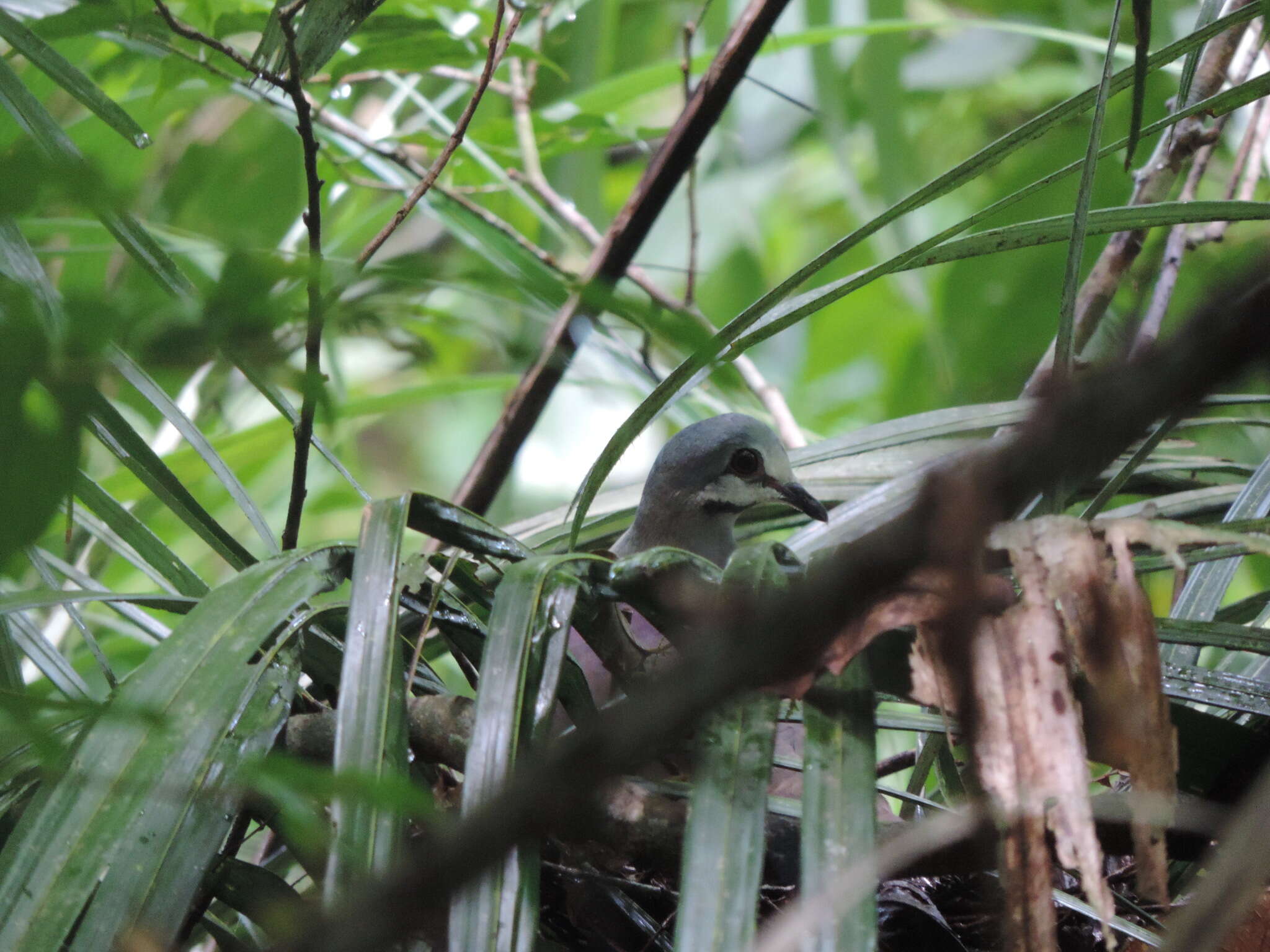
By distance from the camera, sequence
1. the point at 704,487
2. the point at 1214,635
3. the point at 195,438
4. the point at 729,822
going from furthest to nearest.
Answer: the point at 704,487 → the point at 195,438 → the point at 1214,635 → the point at 729,822

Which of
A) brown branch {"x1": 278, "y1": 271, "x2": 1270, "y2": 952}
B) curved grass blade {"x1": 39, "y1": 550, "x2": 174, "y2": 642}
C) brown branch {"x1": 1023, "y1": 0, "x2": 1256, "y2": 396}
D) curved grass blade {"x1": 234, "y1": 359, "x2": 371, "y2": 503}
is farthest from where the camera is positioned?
brown branch {"x1": 1023, "y1": 0, "x2": 1256, "y2": 396}

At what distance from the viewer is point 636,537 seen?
1691 mm

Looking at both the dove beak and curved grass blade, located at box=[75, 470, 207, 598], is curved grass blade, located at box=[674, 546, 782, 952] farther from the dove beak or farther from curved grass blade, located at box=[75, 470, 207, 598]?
the dove beak

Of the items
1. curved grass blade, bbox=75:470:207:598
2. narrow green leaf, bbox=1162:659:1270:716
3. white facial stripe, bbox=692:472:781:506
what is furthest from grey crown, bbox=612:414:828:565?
narrow green leaf, bbox=1162:659:1270:716

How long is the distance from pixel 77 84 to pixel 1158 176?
4.06 ft

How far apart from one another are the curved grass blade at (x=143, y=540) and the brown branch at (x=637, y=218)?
0.54 metres

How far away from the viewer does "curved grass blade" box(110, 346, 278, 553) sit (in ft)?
3.33

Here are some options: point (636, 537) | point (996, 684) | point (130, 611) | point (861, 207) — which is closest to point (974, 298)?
point (861, 207)

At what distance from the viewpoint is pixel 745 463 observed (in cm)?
170

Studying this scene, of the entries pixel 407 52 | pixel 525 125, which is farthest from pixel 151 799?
pixel 525 125

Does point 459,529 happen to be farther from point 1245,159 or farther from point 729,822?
point 1245,159

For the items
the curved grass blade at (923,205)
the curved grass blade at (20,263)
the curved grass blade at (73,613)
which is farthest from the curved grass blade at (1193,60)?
the curved grass blade at (73,613)

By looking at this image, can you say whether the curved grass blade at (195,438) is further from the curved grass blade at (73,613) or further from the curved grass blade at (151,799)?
the curved grass blade at (151,799)

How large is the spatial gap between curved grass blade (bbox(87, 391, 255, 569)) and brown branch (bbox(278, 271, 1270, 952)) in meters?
0.74
